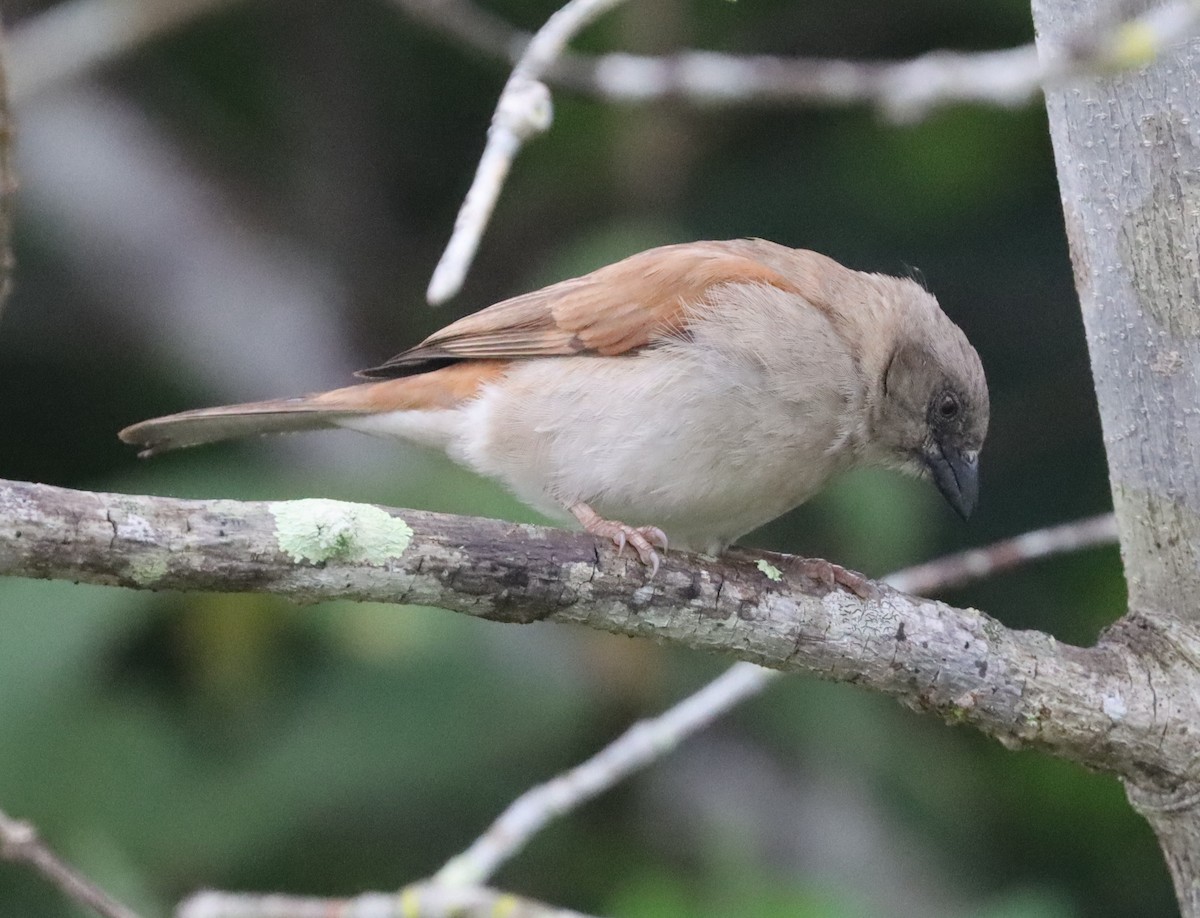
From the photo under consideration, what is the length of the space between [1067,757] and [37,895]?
11.6ft

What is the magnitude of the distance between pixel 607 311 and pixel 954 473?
111cm

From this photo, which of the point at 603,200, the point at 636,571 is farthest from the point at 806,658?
the point at 603,200

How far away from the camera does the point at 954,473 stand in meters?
4.39

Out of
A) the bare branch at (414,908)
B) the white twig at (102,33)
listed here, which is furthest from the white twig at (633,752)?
the white twig at (102,33)

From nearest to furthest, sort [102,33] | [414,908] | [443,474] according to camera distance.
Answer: [414,908], [443,474], [102,33]

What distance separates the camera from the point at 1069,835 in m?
5.95

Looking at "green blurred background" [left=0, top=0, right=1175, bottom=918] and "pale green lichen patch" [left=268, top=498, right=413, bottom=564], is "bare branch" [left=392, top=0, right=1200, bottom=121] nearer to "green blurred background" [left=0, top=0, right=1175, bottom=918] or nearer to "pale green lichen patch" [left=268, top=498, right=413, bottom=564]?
"pale green lichen patch" [left=268, top=498, right=413, bottom=564]

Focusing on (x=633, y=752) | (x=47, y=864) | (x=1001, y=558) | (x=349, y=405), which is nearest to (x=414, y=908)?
(x=47, y=864)

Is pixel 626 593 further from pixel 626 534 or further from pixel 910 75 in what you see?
pixel 910 75

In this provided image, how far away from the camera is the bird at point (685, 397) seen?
391cm

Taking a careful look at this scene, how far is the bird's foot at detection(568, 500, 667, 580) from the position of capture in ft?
10.3

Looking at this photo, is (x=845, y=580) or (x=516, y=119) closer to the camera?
(x=516, y=119)

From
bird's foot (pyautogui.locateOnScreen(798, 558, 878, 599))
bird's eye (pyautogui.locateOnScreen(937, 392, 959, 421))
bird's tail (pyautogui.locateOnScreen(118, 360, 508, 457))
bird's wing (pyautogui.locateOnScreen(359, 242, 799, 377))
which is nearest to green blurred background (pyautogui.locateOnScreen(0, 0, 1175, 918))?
bird's tail (pyautogui.locateOnScreen(118, 360, 508, 457))

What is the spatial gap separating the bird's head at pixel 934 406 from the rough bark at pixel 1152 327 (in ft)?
3.32
